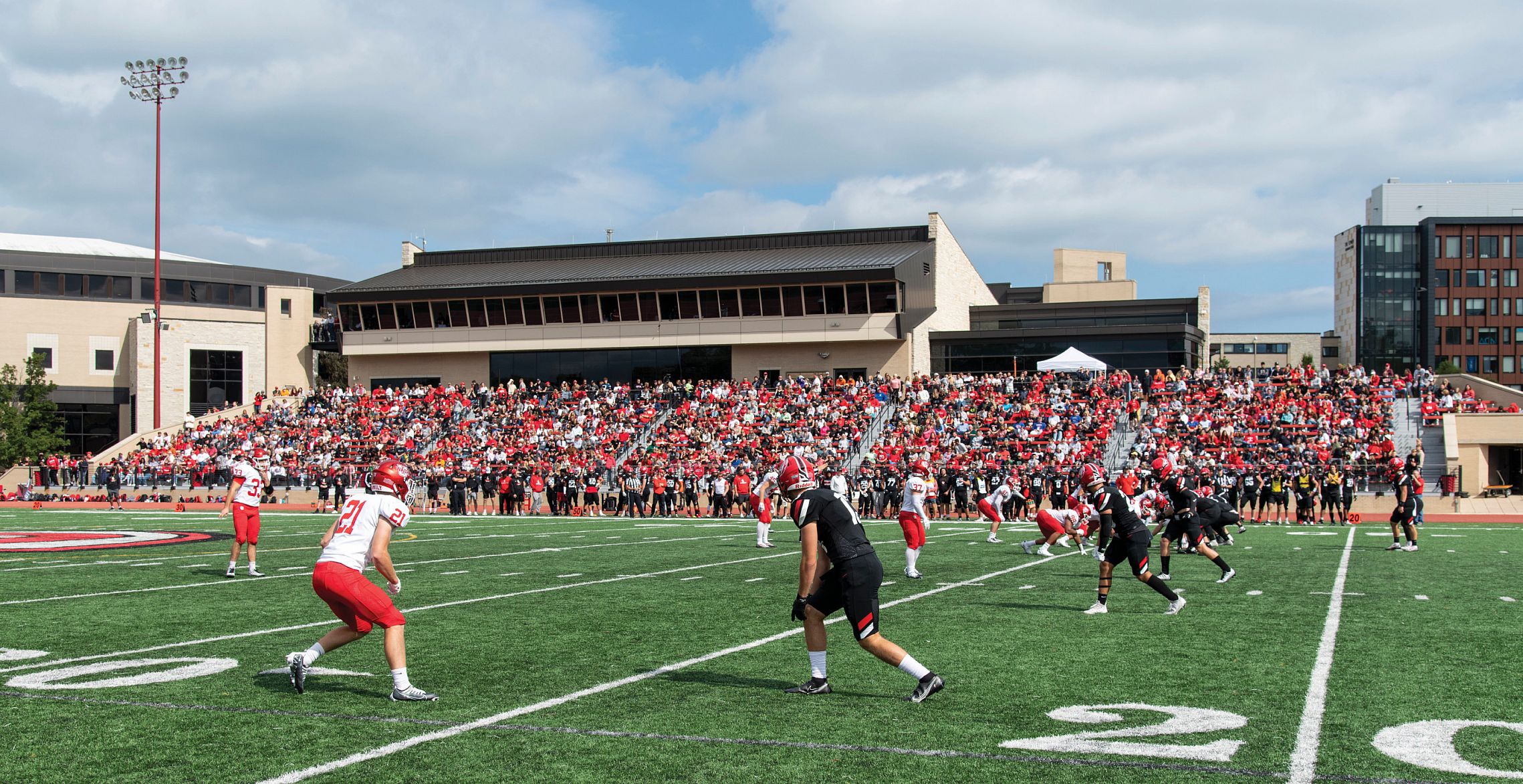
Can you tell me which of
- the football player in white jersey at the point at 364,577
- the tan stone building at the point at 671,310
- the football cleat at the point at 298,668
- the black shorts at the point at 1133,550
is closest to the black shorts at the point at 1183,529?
the black shorts at the point at 1133,550

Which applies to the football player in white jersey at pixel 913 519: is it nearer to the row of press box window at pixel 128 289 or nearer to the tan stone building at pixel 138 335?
the tan stone building at pixel 138 335

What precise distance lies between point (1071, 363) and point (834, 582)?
3350cm

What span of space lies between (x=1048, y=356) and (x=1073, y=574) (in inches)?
1420

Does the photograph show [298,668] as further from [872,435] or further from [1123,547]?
[872,435]

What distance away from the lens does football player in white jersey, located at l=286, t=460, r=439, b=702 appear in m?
7.51

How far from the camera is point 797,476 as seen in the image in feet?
26.1

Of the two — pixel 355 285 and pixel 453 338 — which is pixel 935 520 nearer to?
pixel 453 338

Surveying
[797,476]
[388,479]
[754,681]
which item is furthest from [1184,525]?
[388,479]

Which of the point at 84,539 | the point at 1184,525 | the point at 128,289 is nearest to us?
the point at 1184,525

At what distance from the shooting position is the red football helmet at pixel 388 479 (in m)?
7.86

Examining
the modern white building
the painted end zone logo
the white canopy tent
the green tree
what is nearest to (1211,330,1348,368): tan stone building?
the modern white building

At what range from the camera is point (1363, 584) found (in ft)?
47.0

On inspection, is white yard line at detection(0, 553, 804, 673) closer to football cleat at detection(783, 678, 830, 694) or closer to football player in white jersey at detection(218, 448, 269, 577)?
football player in white jersey at detection(218, 448, 269, 577)

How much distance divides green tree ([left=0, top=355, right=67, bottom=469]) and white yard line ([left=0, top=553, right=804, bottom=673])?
155ft
